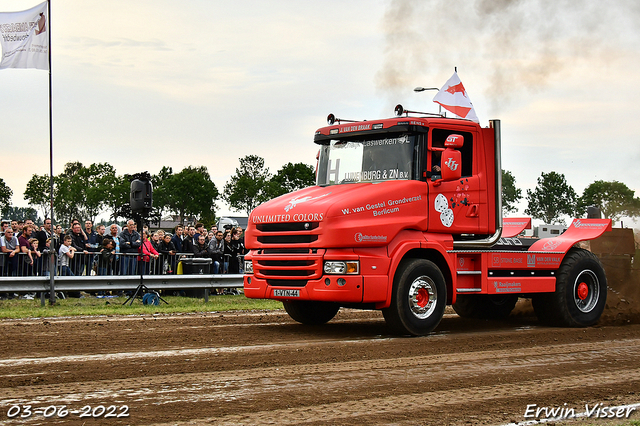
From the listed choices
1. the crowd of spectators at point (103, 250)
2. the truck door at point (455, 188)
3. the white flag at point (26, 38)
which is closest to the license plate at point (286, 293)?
the truck door at point (455, 188)

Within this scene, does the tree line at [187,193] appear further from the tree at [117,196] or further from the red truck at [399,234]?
the red truck at [399,234]

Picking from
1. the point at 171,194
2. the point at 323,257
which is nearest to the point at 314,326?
the point at 323,257

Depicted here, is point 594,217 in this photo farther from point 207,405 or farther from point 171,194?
point 171,194

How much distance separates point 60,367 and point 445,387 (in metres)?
3.75

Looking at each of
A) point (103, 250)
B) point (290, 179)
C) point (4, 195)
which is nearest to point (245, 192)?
point (290, 179)

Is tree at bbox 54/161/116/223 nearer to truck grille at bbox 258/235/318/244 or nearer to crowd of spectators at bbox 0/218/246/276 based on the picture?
crowd of spectators at bbox 0/218/246/276

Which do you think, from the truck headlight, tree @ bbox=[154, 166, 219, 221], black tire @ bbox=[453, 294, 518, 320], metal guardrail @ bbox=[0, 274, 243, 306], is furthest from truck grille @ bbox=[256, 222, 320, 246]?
tree @ bbox=[154, 166, 219, 221]

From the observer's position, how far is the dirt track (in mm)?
5684

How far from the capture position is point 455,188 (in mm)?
10953

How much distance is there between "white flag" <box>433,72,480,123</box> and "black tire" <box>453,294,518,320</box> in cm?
366

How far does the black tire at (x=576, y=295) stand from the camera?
40.7 ft

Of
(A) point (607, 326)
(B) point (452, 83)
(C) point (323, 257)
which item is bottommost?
(A) point (607, 326)

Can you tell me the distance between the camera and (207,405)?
18.8 ft

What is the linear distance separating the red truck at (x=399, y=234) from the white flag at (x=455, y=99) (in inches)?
118
